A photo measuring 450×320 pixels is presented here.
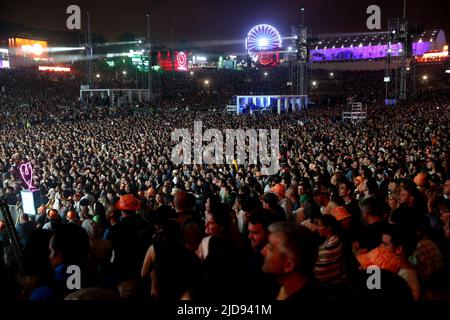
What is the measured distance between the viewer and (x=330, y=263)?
3475 millimetres

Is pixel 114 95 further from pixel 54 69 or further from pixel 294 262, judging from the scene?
pixel 294 262

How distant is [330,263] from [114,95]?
39.3m

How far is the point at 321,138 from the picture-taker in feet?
54.7

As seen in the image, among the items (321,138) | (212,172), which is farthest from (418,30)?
(212,172)

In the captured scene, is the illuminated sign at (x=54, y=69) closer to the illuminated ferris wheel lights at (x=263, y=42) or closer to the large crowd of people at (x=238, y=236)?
the illuminated ferris wheel lights at (x=263, y=42)

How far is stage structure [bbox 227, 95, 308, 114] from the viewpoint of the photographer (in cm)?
3434

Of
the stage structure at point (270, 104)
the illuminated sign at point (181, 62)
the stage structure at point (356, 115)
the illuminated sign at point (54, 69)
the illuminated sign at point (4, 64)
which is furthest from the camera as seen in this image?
the illuminated sign at point (54, 69)

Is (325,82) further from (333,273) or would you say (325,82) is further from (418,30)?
(333,273)

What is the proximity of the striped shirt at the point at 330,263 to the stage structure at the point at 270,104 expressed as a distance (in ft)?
98.6

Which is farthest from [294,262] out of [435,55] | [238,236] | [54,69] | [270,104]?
[54,69]

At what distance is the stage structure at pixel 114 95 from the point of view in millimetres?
40375

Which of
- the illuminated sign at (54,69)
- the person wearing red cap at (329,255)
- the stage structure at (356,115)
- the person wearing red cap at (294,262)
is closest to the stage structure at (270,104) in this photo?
the stage structure at (356,115)

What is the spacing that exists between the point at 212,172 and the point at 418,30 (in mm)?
29567
